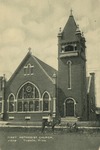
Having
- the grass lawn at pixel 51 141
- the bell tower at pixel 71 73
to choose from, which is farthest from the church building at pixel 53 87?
the grass lawn at pixel 51 141

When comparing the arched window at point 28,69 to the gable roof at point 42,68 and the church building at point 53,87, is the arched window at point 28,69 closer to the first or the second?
the church building at point 53,87

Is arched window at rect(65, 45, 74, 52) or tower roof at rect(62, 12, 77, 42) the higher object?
tower roof at rect(62, 12, 77, 42)

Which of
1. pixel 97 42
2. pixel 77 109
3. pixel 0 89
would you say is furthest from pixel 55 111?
pixel 97 42

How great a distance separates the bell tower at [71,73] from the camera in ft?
86.8

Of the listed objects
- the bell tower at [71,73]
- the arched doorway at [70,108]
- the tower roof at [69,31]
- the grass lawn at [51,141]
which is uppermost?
the tower roof at [69,31]

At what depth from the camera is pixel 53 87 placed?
88.1 feet

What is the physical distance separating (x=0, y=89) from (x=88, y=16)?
16.5 metres

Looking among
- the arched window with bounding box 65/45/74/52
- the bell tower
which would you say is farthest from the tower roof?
the arched window with bounding box 65/45/74/52

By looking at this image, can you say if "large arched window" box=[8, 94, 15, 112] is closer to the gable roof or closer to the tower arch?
the gable roof

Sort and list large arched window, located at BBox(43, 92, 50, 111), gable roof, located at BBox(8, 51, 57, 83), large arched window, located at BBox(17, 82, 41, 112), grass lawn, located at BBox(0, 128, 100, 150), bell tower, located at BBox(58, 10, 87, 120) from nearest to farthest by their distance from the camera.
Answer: grass lawn, located at BBox(0, 128, 100, 150) < bell tower, located at BBox(58, 10, 87, 120) < large arched window, located at BBox(43, 92, 50, 111) < large arched window, located at BBox(17, 82, 41, 112) < gable roof, located at BBox(8, 51, 57, 83)

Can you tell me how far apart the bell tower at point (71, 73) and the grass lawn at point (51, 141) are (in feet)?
27.7

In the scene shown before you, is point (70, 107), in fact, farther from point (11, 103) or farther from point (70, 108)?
point (11, 103)

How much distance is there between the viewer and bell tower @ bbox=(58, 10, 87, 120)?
2647cm

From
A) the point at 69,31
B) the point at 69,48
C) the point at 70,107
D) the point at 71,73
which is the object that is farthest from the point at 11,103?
the point at 69,31
